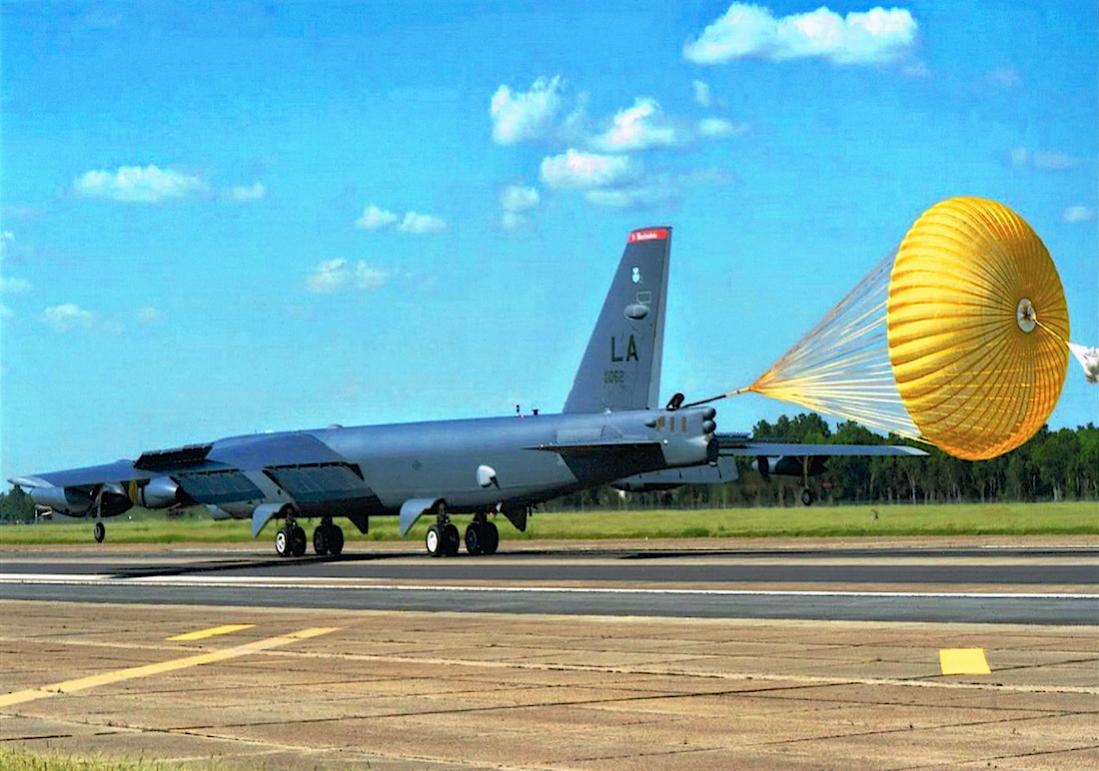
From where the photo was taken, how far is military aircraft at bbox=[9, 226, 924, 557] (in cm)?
4506

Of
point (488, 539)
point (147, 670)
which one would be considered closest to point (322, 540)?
point (488, 539)

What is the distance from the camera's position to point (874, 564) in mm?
37375

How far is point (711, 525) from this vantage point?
73.1 meters

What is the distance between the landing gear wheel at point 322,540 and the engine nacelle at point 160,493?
4929mm

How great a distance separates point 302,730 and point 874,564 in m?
25.4

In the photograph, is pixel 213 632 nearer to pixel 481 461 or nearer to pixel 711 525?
pixel 481 461

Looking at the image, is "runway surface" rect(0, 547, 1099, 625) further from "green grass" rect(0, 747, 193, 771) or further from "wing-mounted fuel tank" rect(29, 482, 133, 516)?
"green grass" rect(0, 747, 193, 771)

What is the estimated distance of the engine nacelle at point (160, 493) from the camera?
55562mm

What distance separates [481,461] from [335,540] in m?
9.70

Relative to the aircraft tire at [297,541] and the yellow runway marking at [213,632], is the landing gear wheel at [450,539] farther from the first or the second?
the yellow runway marking at [213,632]

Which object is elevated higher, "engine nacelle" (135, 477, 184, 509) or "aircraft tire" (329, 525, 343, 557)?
"engine nacelle" (135, 477, 184, 509)

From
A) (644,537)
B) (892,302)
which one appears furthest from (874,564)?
(644,537)

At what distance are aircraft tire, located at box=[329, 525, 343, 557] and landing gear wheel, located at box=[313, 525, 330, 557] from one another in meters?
0.12

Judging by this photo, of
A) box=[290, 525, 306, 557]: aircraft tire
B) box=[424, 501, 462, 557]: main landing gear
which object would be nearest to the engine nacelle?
box=[290, 525, 306, 557]: aircraft tire
